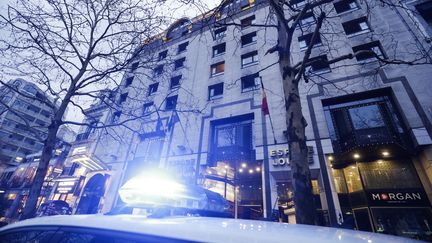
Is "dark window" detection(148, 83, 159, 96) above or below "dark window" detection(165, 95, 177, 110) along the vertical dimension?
above

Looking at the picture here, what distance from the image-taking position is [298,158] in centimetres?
466

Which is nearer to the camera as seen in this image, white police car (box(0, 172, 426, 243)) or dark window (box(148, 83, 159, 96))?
white police car (box(0, 172, 426, 243))

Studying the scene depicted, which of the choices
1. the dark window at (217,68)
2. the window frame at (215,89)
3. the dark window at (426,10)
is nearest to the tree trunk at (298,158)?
the window frame at (215,89)

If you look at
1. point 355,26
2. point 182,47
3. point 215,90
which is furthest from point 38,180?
point 355,26

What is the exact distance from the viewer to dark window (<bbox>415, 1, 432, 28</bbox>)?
1364 cm

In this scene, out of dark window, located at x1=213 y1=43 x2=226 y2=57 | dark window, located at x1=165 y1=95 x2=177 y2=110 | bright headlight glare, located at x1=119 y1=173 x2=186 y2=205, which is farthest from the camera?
dark window, located at x1=213 y1=43 x2=226 y2=57

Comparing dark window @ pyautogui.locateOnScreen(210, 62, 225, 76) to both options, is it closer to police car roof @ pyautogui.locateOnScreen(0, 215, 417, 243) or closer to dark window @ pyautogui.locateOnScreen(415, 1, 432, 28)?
dark window @ pyautogui.locateOnScreen(415, 1, 432, 28)

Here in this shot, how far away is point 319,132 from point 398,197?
4.83m

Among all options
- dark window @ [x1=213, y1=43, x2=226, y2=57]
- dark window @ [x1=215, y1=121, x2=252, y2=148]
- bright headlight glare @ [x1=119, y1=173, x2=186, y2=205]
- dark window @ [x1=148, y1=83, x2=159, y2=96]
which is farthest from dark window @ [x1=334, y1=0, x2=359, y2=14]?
bright headlight glare @ [x1=119, y1=173, x2=186, y2=205]

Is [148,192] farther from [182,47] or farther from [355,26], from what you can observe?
[182,47]

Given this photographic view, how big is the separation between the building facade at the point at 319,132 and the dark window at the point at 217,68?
0.14 meters

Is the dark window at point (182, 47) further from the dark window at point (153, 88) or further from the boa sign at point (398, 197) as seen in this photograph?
the boa sign at point (398, 197)

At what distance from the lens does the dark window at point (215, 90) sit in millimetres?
17558

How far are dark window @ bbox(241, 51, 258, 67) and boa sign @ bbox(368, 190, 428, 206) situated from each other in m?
12.9
